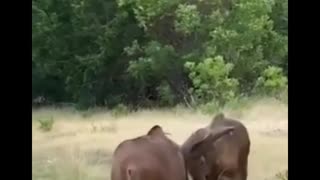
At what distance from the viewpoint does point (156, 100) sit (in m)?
1.93

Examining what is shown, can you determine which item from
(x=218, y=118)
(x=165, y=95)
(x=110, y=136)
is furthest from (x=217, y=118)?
(x=110, y=136)

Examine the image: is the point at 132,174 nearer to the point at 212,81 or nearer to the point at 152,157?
the point at 152,157

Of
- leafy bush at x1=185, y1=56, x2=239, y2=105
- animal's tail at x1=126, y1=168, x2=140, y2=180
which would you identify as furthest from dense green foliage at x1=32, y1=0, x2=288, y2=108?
animal's tail at x1=126, y1=168, x2=140, y2=180

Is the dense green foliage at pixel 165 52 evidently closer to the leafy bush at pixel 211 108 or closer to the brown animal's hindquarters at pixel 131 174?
the leafy bush at pixel 211 108

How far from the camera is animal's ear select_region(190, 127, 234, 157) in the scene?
1.93 meters

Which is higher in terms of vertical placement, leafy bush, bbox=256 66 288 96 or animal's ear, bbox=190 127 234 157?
leafy bush, bbox=256 66 288 96

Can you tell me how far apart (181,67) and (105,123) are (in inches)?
7.6

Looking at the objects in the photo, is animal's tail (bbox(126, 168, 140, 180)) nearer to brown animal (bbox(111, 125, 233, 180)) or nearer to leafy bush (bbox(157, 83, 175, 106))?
brown animal (bbox(111, 125, 233, 180))

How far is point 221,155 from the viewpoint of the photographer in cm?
193

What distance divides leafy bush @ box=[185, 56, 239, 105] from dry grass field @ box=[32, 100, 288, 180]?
0.04 metres

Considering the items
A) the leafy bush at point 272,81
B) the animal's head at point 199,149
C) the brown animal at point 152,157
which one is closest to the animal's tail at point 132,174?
the brown animal at point 152,157

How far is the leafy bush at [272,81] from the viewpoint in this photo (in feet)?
6.29

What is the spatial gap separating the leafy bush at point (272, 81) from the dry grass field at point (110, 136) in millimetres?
25
